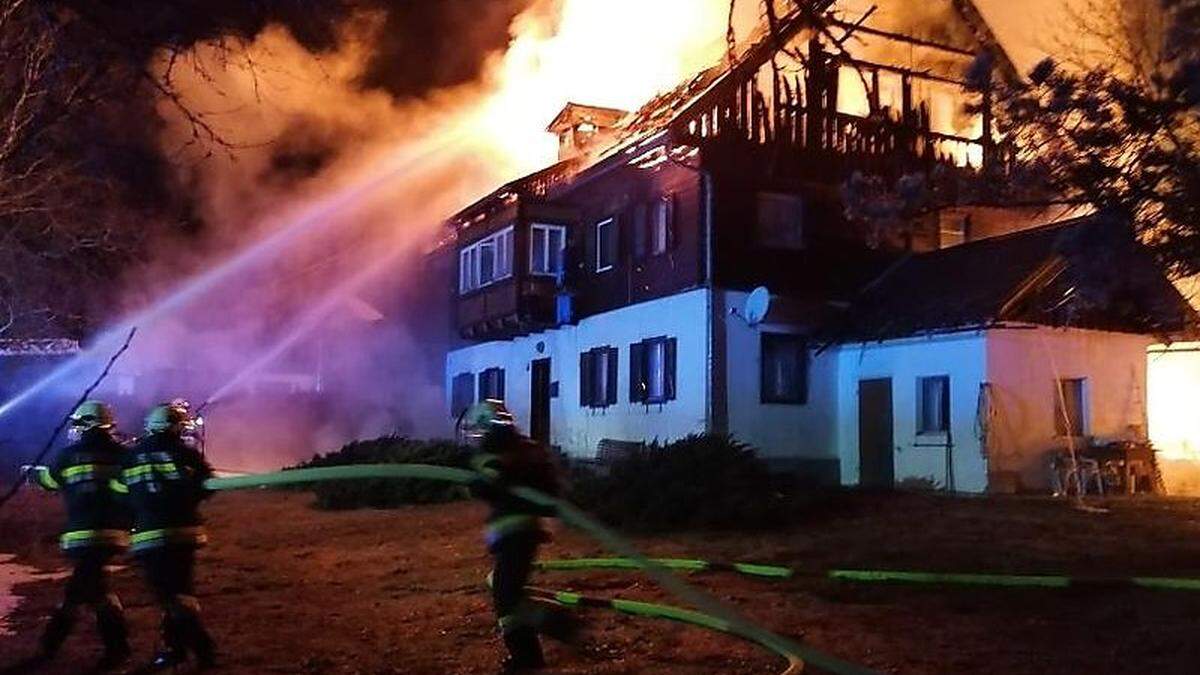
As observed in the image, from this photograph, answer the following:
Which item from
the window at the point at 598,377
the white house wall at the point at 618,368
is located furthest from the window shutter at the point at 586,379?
the white house wall at the point at 618,368

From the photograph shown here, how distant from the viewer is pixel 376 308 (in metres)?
40.7

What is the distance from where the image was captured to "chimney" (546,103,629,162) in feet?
92.0

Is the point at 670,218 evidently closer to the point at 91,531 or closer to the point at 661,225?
the point at 661,225

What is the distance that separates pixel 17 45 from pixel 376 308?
29.4 m

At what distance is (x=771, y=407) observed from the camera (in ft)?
71.3

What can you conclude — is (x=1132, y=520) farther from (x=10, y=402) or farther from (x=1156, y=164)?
(x=10, y=402)

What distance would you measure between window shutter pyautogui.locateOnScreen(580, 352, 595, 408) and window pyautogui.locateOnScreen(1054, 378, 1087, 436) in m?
10.3

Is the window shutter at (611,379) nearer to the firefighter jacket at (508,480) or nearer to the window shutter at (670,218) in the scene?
the window shutter at (670,218)

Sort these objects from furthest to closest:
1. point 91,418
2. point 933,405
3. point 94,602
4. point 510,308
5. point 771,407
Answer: point 510,308
point 771,407
point 933,405
point 91,418
point 94,602

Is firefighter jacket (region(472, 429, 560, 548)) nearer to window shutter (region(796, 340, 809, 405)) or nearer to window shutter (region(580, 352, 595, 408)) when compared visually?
window shutter (region(796, 340, 809, 405))

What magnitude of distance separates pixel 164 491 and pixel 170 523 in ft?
0.68

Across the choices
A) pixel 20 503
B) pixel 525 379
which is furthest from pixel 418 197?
pixel 20 503

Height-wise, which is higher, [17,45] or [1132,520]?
[17,45]

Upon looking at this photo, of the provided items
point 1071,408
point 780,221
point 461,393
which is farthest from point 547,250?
point 1071,408
